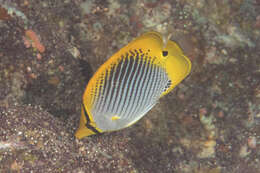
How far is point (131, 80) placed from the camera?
58.5 inches

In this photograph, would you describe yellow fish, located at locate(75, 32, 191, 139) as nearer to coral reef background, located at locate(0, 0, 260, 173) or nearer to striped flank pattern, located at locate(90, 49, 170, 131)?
striped flank pattern, located at locate(90, 49, 170, 131)

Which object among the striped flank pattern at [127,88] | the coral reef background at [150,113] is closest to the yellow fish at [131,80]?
the striped flank pattern at [127,88]

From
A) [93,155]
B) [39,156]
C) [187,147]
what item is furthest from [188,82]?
Answer: [39,156]

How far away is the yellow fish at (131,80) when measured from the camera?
1455mm

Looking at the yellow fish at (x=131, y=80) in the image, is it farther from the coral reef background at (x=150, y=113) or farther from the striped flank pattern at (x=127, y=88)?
the coral reef background at (x=150, y=113)

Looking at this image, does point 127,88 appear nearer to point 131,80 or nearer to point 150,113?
point 131,80

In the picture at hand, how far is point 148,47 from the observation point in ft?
4.82

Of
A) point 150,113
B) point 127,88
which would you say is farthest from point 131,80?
point 150,113

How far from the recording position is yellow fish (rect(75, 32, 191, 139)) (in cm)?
146

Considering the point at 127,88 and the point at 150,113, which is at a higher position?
the point at 127,88

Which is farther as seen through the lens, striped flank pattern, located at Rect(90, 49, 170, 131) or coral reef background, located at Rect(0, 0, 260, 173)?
coral reef background, located at Rect(0, 0, 260, 173)

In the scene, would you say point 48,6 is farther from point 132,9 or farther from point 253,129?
point 253,129

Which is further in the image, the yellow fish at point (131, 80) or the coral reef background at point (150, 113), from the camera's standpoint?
the coral reef background at point (150, 113)

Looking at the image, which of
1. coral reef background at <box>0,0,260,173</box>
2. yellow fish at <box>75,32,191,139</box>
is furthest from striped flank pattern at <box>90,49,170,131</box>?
coral reef background at <box>0,0,260,173</box>
